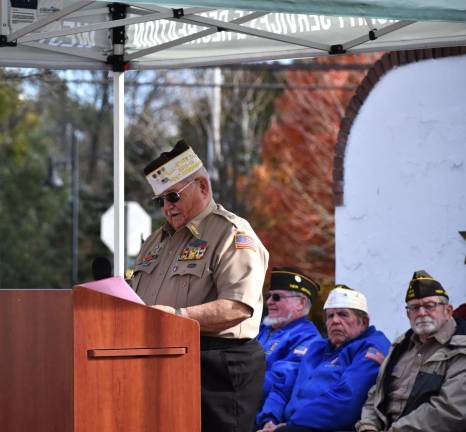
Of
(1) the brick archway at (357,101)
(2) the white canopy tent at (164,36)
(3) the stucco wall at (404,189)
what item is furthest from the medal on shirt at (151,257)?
(1) the brick archway at (357,101)

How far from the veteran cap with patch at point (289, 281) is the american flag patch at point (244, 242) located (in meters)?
2.95

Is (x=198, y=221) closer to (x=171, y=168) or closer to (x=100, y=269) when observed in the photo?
(x=171, y=168)

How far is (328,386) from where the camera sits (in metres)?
7.13

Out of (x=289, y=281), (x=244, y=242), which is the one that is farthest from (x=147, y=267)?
(x=289, y=281)

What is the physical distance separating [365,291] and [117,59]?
352cm

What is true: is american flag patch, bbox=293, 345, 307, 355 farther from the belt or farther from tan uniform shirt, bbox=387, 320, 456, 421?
the belt

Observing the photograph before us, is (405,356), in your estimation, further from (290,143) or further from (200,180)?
(290,143)

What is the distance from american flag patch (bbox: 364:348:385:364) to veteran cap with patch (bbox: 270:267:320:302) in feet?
3.84

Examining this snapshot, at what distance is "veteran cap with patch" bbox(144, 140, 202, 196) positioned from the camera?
5.29 meters

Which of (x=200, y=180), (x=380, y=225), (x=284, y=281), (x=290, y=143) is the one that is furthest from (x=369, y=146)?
(x=290, y=143)

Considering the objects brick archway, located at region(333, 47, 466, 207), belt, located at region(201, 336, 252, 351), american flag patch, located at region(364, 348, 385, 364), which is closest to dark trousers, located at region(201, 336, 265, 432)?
belt, located at region(201, 336, 252, 351)

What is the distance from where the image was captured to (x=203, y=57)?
790cm

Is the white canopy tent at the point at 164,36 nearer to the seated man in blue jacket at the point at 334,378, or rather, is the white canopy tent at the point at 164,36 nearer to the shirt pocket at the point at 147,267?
the seated man in blue jacket at the point at 334,378

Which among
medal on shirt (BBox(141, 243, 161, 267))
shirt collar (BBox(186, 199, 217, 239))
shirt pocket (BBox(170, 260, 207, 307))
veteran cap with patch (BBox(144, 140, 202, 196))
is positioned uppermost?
veteran cap with patch (BBox(144, 140, 202, 196))
